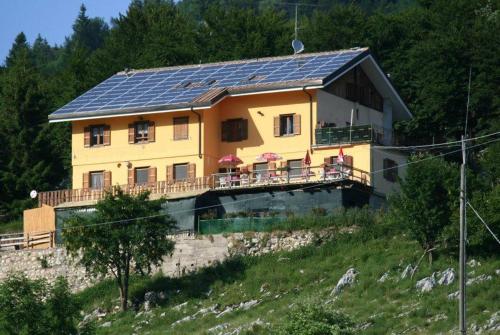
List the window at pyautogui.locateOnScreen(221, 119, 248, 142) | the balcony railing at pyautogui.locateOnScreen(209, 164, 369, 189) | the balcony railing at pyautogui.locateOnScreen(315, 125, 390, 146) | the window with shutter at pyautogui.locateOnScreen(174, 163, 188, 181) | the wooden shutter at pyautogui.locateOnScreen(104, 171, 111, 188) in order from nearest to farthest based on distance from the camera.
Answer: the balcony railing at pyautogui.locateOnScreen(209, 164, 369, 189), the balcony railing at pyautogui.locateOnScreen(315, 125, 390, 146), the window with shutter at pyautogui.locateOnScreen(174, 163, 188, 181), the window at pyautogui.locateOnScreen(221, 119, 248, 142), the wooden shutter at pyautogui.locateOnScreen(104, 171, 111, 188)

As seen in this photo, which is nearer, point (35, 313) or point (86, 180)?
point (35, 313)

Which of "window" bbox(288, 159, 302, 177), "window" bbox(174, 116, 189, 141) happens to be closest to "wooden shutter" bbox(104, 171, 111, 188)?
"window" bbox(174, 116, 189, 141)

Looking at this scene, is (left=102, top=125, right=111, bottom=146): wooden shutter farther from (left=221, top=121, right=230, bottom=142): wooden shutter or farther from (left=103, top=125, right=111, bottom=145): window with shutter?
(left=221, top=121, right=230, bottom=142): wooden shutter

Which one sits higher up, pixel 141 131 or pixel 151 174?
pixel 141 131

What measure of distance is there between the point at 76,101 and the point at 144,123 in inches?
199

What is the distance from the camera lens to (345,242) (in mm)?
70250

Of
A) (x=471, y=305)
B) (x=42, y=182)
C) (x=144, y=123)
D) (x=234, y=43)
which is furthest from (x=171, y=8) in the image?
(x=471, y=305)

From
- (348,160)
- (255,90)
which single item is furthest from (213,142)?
(348,160)

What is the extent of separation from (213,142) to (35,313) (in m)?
22.7

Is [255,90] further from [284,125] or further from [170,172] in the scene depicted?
[170,172]

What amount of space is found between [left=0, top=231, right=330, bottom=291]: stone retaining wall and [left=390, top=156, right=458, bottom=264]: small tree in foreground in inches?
232

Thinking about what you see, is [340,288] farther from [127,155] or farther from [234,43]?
[234,43]

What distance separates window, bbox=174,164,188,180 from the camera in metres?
80.5

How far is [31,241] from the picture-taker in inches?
3152
